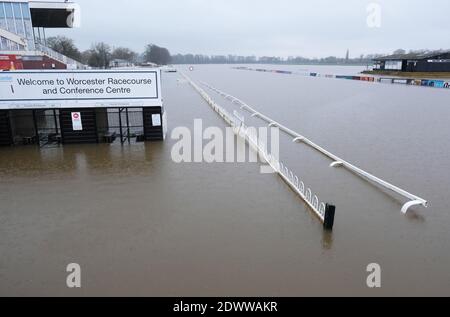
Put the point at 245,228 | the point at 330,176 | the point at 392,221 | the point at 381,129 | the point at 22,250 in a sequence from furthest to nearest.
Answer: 1. the point at 381,129
2. the point at 330,176
3. the point at 392,221
4. the point at 245,228
5. the point at 22,250

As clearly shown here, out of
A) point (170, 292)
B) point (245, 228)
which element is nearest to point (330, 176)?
point (245, 228)

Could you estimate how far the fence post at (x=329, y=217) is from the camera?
7.80 metres

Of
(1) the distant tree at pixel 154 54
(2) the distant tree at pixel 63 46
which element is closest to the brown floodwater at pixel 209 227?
(2) the distant tree at pixel 63 46

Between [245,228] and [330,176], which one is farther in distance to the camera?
[330,176]

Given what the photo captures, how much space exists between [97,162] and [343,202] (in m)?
9.32

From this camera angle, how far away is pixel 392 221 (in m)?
8.62

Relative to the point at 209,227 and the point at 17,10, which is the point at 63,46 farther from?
the point at 209,227

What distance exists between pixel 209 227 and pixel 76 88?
10909mm

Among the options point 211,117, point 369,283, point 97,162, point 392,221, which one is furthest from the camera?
point 211,117

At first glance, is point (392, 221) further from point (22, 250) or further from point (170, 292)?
point (22, 250)

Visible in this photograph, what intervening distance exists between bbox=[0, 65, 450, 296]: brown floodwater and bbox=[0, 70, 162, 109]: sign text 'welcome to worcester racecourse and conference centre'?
2315 millimetres

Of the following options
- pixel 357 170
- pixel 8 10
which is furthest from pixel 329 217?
pixel 8 10

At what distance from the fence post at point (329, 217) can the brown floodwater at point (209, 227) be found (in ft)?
0.81
